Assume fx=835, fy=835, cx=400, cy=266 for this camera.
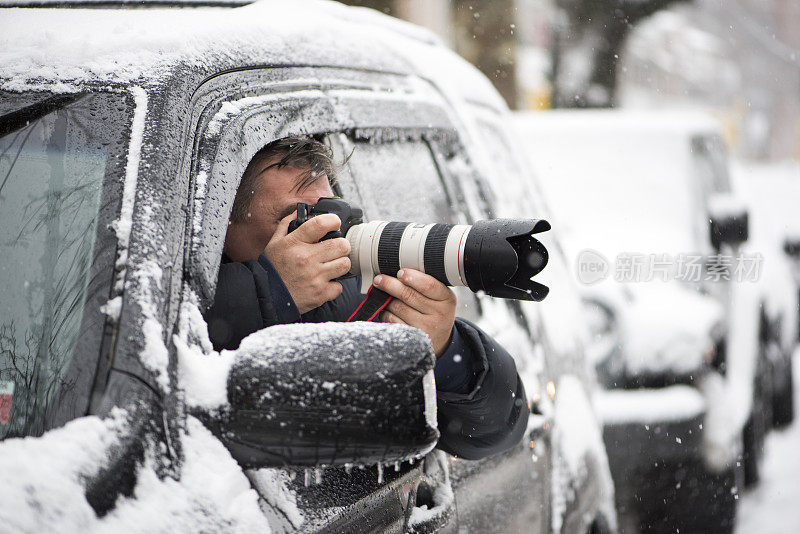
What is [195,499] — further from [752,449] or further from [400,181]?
[752,449]

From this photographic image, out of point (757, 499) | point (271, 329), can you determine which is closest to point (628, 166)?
point (757, 499)

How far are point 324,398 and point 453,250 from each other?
0.45 m

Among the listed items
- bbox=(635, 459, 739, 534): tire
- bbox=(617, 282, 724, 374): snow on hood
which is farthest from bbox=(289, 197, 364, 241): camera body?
bbox=(635, 459, 739, 534): tire

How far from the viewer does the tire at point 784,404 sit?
559 centimetres

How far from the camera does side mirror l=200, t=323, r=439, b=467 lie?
42.4 inches

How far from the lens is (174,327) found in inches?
46.4

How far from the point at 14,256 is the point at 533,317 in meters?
1.48

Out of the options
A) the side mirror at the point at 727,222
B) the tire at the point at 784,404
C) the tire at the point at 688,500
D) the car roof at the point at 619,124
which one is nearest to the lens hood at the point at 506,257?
the tire at the point at 688,500

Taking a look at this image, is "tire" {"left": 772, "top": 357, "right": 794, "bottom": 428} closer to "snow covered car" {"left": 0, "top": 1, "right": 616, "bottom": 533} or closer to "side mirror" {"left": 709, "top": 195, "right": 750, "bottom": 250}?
"side mirror" {"left": 709, "top": 195, "right": 750, "bottom": 250}

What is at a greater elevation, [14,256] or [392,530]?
[14,256]

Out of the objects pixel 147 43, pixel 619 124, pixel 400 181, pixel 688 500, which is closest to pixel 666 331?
pixel 688 500

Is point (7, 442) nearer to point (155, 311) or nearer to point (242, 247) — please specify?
point (155, 311)

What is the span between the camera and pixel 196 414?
3.65ft

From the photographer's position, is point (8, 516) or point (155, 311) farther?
point (155, 311)
